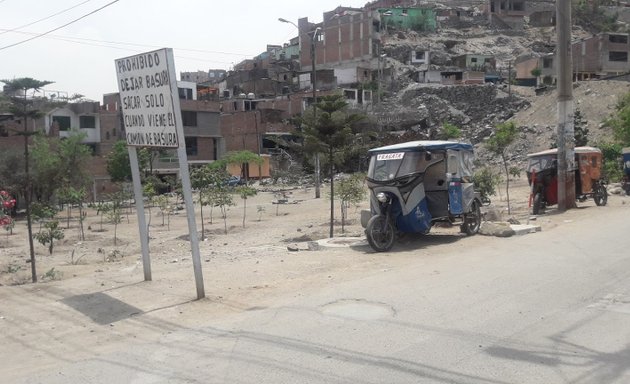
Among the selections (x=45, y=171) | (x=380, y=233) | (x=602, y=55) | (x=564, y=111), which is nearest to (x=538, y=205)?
(x=564, y=111)

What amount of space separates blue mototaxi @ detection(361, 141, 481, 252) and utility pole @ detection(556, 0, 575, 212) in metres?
7.08

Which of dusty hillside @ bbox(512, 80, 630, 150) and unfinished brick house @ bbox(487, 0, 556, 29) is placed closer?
dusty hillside @ bbox(512, 80, 630, 150)

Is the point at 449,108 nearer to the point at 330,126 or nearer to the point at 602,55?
the point at 602,55

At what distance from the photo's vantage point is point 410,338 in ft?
19.7

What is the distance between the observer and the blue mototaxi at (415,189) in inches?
486

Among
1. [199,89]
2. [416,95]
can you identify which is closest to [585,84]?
[416,95]

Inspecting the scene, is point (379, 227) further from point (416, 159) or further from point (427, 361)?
point (427, 361)

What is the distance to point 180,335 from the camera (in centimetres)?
638

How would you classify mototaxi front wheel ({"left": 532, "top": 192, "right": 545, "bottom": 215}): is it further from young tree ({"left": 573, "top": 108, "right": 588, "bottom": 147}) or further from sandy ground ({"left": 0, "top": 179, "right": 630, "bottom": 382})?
young tree ({"left": 573, "top": 108, "right": 588, "bottom": 147})

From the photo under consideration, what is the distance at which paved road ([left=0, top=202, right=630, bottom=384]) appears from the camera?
5.08 meters

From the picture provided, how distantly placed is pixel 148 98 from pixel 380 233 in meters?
5.65

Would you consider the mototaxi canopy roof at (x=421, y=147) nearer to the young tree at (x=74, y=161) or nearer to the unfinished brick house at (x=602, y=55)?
the young tree at (x=74, y=161)

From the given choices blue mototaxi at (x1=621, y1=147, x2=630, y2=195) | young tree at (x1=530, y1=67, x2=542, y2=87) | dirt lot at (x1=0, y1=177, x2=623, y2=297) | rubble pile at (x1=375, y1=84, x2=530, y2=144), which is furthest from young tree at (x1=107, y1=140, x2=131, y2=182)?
young tree at (x1=530, y1=67, x2=542, y2=87)

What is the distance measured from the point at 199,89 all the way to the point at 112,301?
66.4 m
